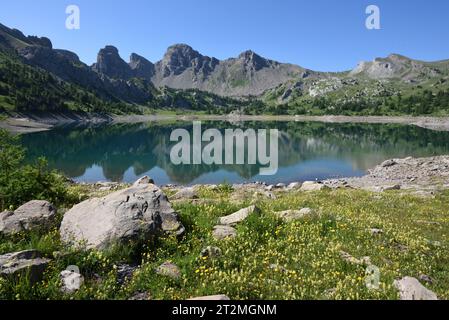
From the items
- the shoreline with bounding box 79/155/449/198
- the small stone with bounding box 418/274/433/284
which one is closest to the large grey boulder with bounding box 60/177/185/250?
the small stone with bounding box 418/274/433/284

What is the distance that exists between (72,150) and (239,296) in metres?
89.6

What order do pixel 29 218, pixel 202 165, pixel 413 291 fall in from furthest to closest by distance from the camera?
pixel 202 165 < pixel 29 218 < pixel 413 291

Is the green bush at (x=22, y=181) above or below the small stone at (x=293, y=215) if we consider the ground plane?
above

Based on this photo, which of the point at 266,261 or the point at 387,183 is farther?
the point at 387,183

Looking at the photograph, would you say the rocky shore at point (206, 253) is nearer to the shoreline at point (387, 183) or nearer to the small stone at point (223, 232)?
the small stone at point (223, 232)

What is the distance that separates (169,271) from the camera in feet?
33.2

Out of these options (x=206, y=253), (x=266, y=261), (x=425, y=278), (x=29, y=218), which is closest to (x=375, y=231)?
(x=425, y=278)

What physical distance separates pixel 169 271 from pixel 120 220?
284 centimetres

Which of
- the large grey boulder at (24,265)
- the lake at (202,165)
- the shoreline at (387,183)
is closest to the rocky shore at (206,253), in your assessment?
the large grey boulder at (24,265)

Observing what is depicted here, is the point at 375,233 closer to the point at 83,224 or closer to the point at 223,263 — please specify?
the point at 223,263

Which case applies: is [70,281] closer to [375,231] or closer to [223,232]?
[223,232]

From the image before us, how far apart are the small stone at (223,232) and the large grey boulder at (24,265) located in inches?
207

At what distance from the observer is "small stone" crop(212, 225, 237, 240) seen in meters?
12.7

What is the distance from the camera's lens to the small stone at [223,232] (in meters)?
12.7
